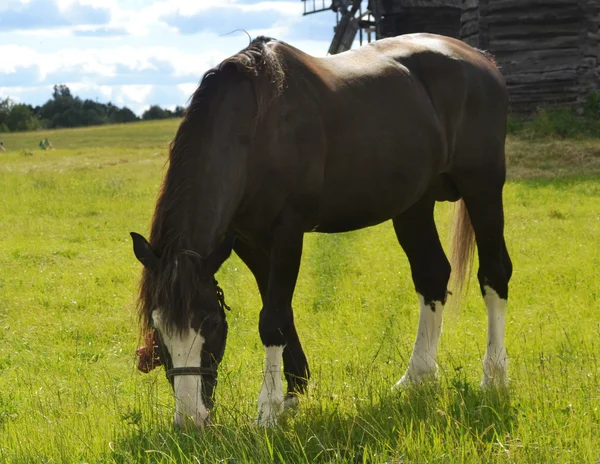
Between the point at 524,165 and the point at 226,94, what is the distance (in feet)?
→ 43.4

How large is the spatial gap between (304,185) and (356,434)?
4.34 feet

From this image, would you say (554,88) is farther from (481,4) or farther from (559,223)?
(559,223)

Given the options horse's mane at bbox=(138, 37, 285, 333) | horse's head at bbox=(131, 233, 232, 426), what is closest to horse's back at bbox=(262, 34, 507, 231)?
horse's mane at bbox=(138, 37, 285, 333)

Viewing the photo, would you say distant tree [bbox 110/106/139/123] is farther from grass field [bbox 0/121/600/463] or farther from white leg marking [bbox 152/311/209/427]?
white leg marking [bbox 152/311/209/427]

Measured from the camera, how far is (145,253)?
3719mm

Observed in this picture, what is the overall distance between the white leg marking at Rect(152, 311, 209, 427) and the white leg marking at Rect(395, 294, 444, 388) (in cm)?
187

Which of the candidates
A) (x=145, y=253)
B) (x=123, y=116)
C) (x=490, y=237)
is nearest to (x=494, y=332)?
(x=490, y=237)

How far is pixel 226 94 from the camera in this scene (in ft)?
13.8

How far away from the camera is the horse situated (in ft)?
12.5

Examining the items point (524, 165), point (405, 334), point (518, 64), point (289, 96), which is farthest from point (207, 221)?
point (518, 64)

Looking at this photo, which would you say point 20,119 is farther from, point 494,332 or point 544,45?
point 494,332

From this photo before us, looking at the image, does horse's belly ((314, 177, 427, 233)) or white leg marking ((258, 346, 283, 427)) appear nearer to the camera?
white leg marking ((258, 346, 283, 427))

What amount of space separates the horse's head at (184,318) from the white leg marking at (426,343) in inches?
70.9

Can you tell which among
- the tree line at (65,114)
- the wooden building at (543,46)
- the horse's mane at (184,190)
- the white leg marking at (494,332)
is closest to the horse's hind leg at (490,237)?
the white leg marking at (494,332)
